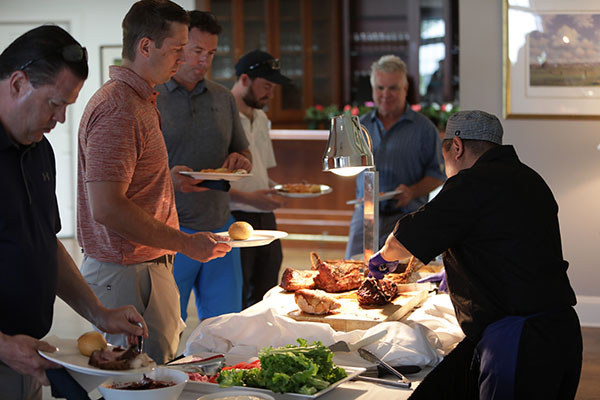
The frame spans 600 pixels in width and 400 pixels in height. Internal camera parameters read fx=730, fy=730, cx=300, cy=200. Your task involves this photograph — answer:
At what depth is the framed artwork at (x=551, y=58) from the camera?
4.86 meters

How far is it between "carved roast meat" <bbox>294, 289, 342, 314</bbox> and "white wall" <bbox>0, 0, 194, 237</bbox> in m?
6.68

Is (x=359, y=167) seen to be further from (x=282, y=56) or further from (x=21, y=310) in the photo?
(x=282, y=56)

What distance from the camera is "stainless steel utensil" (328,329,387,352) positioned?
187cm

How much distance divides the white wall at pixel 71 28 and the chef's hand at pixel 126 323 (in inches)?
277

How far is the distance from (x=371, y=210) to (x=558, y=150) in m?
2.97

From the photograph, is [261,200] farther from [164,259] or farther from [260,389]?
[260,389]

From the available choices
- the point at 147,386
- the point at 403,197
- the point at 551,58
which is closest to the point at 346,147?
the point at 147,386

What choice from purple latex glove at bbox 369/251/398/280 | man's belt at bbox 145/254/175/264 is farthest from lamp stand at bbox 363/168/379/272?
man's belt at bbox 145/254/175/264

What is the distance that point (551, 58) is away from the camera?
4.92 meters

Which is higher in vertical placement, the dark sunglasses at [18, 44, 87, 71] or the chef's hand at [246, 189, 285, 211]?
the dark sunglasses at [18, 44, 87, 71]

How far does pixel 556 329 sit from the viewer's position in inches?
80.8

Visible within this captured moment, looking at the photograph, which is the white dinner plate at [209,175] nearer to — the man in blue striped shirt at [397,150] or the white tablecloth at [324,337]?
the white tablecloth at [324,337]

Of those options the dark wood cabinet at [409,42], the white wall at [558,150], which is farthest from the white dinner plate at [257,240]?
the dark wood cabinet at [409,42]

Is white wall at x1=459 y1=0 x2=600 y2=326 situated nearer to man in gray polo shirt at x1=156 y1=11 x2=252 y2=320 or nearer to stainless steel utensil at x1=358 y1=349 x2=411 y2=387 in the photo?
man in gray polo shirt at x1=156 y1=11 x2=252 y2=320
